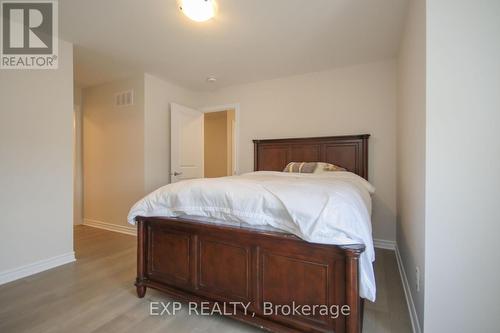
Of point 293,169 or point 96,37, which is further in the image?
point 293,169

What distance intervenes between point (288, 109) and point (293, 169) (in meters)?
1.10

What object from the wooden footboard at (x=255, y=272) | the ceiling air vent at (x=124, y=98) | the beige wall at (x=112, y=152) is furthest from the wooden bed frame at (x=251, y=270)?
the ceiling air vent at (x=124, y=98)

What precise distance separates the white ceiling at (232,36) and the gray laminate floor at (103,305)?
96.5 inches

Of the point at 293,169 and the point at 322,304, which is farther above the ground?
the point at 293,169

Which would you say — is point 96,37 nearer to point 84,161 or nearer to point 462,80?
point 84,161

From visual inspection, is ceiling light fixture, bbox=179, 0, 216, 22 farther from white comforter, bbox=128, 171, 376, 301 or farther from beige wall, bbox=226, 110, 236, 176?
beige wall, bbox=226, 110, 236, 176

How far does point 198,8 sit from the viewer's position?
6.37 feet

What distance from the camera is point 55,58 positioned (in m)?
2.57

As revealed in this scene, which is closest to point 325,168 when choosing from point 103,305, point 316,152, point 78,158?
point 316,152

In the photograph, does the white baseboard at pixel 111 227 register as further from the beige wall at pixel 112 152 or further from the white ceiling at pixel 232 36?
the white ceiling at pixel 232 36

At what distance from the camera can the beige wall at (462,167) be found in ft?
3.78

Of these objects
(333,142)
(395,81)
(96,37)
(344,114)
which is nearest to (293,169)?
(333,142)

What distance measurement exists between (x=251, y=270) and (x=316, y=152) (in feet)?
7.53

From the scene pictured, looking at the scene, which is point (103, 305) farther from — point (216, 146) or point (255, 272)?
point (216, 146)
